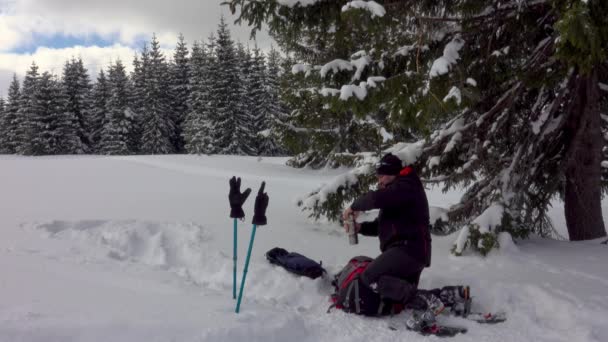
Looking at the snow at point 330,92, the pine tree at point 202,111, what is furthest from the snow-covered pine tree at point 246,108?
the snow at point 330,92

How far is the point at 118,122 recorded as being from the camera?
44562 millimetres

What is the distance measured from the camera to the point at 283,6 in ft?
17.2

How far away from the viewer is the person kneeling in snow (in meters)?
4.55

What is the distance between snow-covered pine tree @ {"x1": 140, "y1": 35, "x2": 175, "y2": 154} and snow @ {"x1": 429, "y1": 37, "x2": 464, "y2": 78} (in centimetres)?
4206

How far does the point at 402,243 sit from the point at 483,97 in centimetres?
331

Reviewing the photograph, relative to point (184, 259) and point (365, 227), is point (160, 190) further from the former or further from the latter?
point (365, 227)

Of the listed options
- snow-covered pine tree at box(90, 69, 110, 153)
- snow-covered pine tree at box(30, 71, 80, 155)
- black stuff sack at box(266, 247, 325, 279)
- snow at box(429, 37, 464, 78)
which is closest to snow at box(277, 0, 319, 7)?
snow at box(429, 37, 464, 78)

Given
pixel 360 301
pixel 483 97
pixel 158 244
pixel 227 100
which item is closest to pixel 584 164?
pixel 483 97

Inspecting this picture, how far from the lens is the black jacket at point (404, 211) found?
4.49 m

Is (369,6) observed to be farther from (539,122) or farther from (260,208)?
(539,122)

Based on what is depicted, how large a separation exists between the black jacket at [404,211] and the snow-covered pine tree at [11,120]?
53.7 metres

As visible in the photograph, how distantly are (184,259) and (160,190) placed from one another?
560 cm

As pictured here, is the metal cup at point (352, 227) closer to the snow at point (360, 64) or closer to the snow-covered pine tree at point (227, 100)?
the snow at point (360, 64)

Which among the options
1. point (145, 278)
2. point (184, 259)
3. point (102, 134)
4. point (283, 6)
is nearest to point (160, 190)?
point (184, 259)
